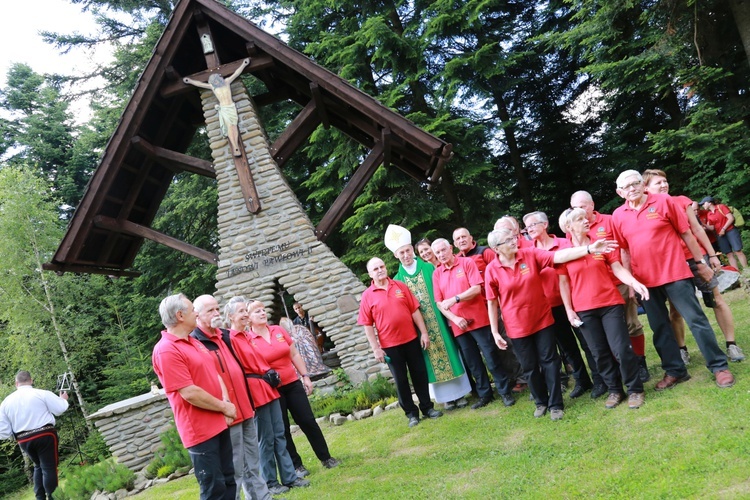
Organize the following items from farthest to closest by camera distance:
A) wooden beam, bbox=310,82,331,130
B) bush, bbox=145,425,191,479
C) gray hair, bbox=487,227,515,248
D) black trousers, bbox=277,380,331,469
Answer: wooden beam, bbox=310,82,331,130 → bush, bbox=145,425,191,479 → black trousers, bbox=277,380,331,469 → gray hair, bbox=487,227,515,248

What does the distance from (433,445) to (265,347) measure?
5.73 ft

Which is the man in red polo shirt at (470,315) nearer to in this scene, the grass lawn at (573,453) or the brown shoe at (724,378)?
the grass lawn at (573,453)

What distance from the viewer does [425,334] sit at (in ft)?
18.5

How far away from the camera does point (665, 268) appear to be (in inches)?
163

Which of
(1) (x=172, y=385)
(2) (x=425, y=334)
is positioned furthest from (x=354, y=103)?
(1) (x=172, y=385)

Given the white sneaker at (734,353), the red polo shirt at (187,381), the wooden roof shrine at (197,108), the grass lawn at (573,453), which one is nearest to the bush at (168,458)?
the grass lawn at (573,453)

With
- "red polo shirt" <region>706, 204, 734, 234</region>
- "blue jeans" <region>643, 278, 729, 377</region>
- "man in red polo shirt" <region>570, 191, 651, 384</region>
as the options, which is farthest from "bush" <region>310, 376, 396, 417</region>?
"red polo shirt" <region>706, 204, 734, 234</region>

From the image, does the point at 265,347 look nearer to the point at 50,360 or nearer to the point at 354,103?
the point at 354,103

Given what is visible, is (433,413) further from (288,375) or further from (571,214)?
(571,214)

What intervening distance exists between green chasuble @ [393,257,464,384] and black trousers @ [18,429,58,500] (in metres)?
5.16

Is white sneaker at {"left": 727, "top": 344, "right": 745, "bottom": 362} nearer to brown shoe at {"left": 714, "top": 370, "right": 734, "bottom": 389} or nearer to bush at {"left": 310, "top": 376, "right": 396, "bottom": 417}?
brown shoe at {"left": 714, "top": 370, "right": 734, "bottom": 389}

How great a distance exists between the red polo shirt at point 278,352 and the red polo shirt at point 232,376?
2.27 ft

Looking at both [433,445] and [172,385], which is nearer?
[172,385]

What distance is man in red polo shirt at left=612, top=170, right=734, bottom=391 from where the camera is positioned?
13.3 feet
